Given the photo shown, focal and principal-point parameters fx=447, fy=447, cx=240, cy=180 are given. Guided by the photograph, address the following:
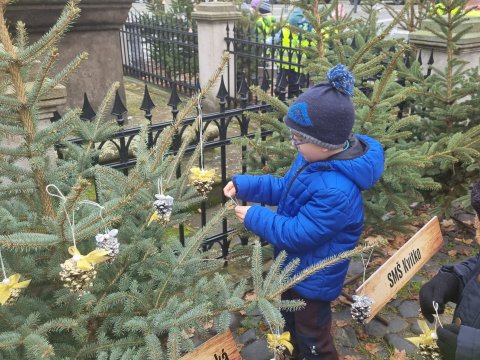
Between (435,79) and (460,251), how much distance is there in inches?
63.7

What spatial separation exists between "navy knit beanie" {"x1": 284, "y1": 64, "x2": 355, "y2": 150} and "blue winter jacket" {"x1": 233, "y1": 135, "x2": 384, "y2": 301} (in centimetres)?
15

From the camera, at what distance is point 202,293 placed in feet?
6.50

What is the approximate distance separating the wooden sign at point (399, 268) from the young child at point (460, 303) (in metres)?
0.34

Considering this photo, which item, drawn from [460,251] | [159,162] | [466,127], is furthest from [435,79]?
[159,162]

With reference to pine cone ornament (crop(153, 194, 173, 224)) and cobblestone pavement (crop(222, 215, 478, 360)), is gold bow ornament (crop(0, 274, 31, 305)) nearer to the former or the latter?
pine cone ornament (crop(153, 194, 173, 224))

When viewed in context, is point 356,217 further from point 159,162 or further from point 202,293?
point 159,162

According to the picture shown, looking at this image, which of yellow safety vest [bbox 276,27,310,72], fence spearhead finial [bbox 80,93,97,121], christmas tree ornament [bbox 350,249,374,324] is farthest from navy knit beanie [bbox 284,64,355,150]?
yellow safety vest [bbox 276,27,310,72]

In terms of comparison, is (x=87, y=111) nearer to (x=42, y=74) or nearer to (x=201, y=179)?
(x=201, y=179)

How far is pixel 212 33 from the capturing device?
26.5ft

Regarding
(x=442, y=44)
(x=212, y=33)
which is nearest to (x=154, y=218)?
(x=442, y=44)

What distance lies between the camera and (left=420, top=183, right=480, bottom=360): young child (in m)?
1.65

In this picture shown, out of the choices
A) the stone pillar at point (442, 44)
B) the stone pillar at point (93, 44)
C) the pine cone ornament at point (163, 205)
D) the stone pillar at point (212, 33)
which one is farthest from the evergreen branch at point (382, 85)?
the stone pillar at point (212, 33)

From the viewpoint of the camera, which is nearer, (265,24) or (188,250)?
(188,250)

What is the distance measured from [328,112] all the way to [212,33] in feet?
21.6
